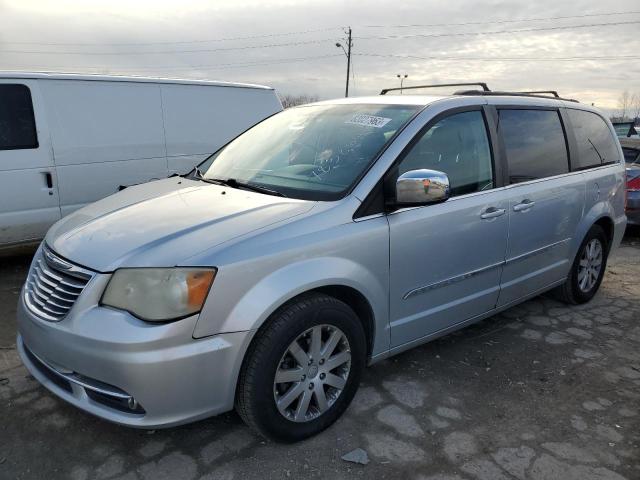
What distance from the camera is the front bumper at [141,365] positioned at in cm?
220

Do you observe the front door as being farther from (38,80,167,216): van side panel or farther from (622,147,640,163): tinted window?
(622,147,640,163): tinted window

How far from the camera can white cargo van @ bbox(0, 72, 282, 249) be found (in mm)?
5062

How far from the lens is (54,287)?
2525mm

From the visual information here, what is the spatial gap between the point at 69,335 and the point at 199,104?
4.51 m

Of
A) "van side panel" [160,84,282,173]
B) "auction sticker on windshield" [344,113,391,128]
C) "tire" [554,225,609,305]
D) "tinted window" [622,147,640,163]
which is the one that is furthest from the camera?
"tinted window" [622,147,640,163]

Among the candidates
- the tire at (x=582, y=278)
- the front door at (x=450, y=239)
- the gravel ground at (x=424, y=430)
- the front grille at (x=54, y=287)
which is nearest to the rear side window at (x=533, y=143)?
the front door at (x=450, y=239)

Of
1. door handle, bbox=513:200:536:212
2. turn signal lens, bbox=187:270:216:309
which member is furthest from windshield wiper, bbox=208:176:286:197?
door handle, bbox=513:200:536:212

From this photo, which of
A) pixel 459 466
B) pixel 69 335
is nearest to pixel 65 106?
pixel 69 335

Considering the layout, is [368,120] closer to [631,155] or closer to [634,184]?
[634,184]

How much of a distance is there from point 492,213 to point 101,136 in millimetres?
4054

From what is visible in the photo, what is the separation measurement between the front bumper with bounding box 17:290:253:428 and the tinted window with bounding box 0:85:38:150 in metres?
3.28

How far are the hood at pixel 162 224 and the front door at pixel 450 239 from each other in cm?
68

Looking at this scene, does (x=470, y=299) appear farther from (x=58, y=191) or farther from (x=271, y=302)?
(x=58, y=191)

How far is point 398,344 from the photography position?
3113 mm
